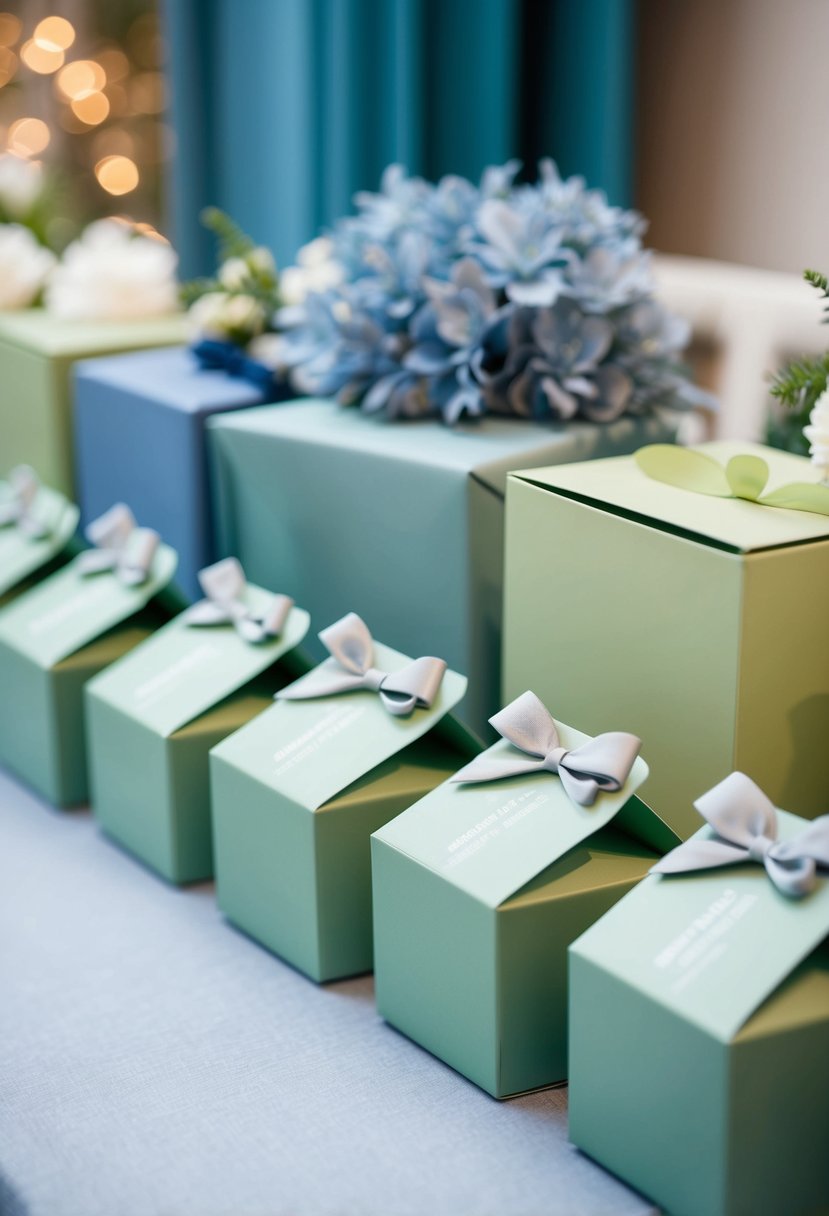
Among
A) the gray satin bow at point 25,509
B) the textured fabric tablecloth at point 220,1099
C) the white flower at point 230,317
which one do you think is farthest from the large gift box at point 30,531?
the textured fabric tablecloth at point 220,1099

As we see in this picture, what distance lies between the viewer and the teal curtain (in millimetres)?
1894

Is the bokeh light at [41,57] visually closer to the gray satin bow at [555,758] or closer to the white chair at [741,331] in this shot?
the white chair at [741,331]

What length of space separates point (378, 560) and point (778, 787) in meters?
0.40

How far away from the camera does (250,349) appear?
4.78ft

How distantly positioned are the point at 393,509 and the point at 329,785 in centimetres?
27

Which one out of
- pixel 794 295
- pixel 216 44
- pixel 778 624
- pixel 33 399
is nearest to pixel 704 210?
pixel 794 295

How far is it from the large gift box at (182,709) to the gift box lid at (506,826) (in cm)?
26

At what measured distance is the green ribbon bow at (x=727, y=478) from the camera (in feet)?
2.97

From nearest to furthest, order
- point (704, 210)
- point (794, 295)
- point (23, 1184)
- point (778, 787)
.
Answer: point (23, 1184) < point (778, 787) < point (794, 295) < point (704, 210)

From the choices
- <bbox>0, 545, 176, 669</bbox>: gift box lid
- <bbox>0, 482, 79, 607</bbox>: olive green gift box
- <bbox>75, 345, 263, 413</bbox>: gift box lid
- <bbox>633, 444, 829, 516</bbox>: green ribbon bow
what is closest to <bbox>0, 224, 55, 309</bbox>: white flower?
<bbox>75, 345, 263, 413</bbox>: gift box lid

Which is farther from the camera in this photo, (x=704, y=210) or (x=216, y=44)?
(x=216, y=44)

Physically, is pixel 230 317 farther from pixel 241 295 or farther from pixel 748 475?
pixel 748 475

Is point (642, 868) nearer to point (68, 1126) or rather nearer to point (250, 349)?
point (68, 1126)

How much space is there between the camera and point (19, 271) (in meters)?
1.69
